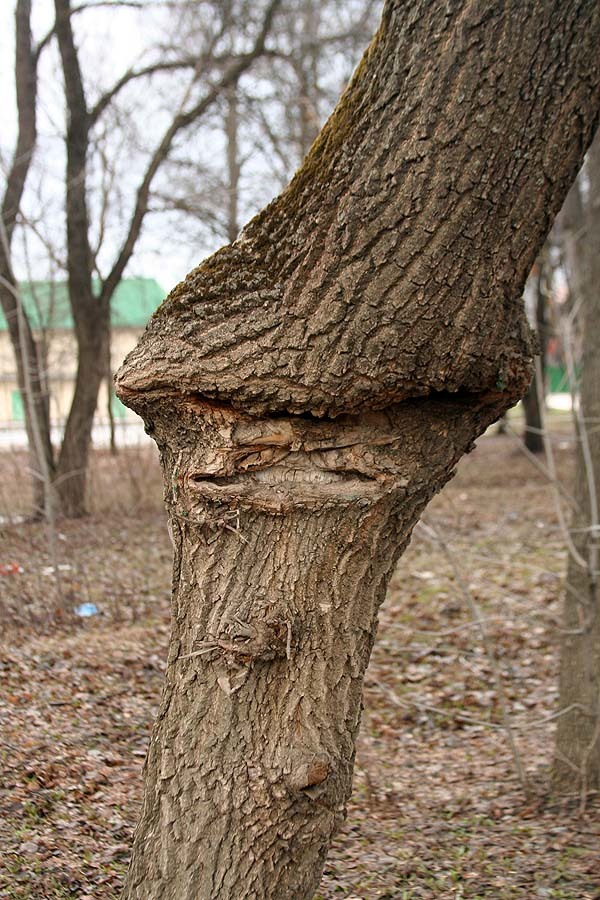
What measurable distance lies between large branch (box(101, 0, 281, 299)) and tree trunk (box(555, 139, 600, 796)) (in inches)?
330

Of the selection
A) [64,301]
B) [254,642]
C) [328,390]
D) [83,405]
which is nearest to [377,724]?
[254,642]

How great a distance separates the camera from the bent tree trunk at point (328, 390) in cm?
215

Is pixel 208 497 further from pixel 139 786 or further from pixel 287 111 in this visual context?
pixel 287 111

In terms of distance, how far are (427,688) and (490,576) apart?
2.63 metres

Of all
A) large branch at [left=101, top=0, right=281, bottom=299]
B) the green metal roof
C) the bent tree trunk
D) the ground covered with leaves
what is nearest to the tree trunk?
the ground covered with leaves

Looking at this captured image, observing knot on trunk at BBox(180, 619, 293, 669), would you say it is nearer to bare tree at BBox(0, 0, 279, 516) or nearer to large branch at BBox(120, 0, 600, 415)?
large branch at BBox(120, 0, 600, 415)

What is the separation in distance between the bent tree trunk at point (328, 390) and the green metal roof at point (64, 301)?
11.6 meters

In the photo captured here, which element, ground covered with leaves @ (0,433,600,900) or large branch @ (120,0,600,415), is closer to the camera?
large branch @ (120,0,600,415)

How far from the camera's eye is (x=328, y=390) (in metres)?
2.18

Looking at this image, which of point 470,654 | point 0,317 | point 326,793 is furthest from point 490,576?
point 0,317

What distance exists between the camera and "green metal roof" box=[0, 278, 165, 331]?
49.9ft

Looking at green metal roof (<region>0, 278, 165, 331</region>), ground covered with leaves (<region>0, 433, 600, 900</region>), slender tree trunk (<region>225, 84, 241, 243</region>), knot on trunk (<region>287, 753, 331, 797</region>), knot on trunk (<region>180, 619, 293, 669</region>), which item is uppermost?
slender tree trunk (<region>225, 84, 241, 243</region>)

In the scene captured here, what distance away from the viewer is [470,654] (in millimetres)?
6605

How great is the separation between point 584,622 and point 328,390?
9.86 ft
